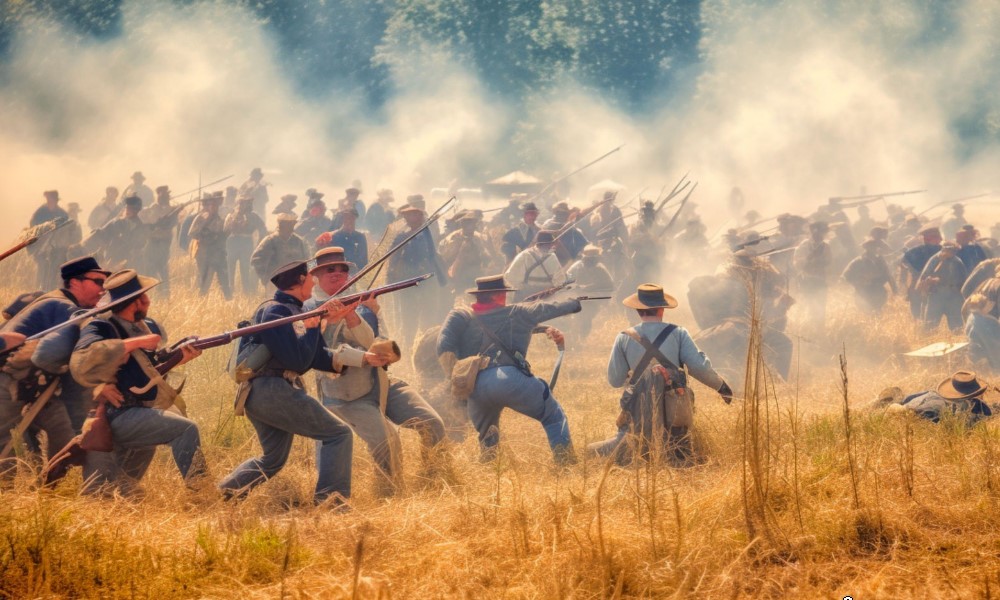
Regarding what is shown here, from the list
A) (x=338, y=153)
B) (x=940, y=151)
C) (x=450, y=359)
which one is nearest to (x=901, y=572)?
(x=450, y=359)

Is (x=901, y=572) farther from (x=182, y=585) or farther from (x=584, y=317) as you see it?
(x=584, y=317)

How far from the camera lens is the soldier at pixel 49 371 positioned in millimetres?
5812

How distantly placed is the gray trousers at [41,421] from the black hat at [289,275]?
186 centimetres

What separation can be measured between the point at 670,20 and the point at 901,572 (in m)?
38.1

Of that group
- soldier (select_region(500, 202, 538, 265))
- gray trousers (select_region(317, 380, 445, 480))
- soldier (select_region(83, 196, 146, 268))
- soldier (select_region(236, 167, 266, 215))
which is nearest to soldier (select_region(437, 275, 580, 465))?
gray trousers (select_region(317, 380, 445, 480))

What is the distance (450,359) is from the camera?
764 cm

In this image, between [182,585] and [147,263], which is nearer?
[182,585]

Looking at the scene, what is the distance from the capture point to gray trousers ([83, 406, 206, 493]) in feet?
18.3

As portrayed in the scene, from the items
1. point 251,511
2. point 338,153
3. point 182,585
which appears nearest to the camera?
point 182,585

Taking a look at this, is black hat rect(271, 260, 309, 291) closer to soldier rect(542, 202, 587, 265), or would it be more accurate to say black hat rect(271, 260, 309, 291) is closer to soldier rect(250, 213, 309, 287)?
soldier rect(250, 213, 309, 287)

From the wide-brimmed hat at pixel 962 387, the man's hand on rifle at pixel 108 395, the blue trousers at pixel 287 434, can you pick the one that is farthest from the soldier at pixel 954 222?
the man's hand on rifle at pixel 108 395

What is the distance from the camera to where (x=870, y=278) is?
47.8 ft

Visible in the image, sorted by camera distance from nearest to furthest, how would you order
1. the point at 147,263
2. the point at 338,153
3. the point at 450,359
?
the point at 450,359 → the point at 147,263 → the point at 338,153

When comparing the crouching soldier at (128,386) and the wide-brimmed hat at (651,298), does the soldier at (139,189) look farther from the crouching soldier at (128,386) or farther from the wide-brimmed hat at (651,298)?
the wide-brimmed hat at (651,298)
